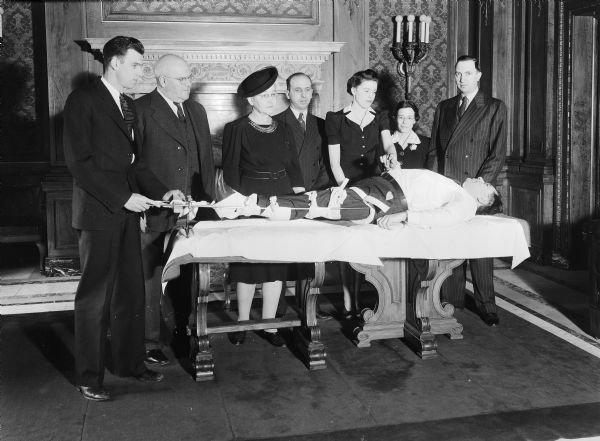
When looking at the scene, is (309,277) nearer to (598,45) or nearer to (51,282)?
(51,282)

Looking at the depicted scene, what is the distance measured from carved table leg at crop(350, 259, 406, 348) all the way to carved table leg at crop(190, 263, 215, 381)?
0.97 metres

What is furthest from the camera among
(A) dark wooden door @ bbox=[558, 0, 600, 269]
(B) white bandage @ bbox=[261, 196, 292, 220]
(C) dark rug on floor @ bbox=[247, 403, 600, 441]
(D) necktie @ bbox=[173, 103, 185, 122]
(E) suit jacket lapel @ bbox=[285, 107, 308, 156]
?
(A) dark wooden door @ bbox=[558, 0, 600, 269]

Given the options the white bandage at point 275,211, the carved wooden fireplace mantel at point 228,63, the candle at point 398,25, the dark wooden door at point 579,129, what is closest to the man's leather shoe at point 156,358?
the white bandage at point 275,211

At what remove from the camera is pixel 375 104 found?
714 cm

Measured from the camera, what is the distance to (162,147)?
12.8 feet

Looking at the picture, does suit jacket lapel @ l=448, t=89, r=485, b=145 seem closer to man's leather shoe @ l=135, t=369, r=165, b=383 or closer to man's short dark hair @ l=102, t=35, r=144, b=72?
man's short dark hair @ l=102, t=35, r=144, b=72

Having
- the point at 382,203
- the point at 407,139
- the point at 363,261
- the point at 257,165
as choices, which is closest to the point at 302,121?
the point at 407,139

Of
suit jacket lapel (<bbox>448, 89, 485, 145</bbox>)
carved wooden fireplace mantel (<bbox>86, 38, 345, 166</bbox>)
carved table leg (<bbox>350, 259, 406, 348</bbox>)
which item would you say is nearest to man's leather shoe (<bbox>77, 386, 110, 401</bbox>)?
carved table leg (<bbox>350, 259, 406, 348</bbox>)

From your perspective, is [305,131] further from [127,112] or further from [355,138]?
[127,112]

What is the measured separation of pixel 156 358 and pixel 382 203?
1.55 m

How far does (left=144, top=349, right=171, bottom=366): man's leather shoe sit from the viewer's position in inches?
150

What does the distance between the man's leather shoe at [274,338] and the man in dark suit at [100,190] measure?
1139mm

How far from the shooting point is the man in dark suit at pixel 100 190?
320 centimetres

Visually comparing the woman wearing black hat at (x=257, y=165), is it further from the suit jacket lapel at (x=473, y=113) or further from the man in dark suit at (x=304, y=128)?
the suit jacket lapel at (x=473, y=113)
